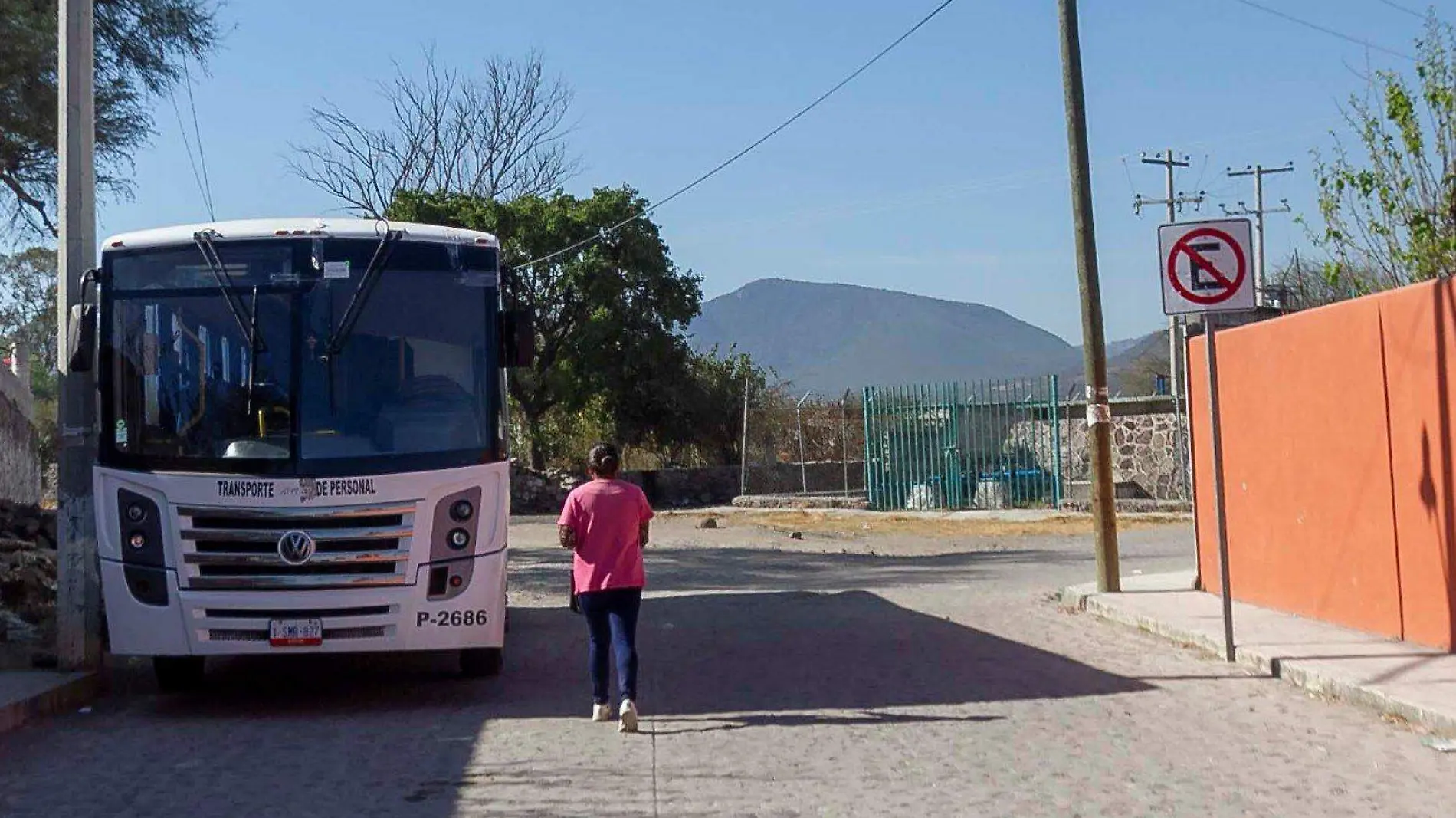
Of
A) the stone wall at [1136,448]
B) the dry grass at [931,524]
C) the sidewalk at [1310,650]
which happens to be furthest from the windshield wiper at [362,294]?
the stone wall at [1136,448]

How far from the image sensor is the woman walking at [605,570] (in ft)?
30.5

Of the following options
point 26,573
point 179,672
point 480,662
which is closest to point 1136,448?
point 26,573

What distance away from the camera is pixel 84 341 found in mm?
9945

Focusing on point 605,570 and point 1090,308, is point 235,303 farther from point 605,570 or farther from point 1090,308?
point 1090,308

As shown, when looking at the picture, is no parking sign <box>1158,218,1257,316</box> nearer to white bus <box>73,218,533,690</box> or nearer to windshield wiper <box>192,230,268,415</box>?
white bus <box>73,218,533,690</box>

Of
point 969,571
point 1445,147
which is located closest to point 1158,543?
point 969,571

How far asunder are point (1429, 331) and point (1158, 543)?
1282cm

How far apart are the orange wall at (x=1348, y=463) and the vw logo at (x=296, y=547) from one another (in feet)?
23.5

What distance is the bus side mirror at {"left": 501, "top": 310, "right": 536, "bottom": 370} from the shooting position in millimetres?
10453

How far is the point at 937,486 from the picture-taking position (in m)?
32.5

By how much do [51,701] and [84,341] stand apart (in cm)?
232

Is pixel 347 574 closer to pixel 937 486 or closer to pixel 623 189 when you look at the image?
pixel 937 486

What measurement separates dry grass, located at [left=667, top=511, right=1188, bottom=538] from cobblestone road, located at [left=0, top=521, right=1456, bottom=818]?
507 inches

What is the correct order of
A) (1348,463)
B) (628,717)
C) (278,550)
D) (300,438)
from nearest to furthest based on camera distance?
(628,717)
(278,550)
(300,438)
(1348,463)
